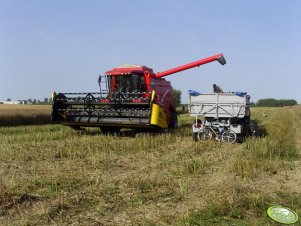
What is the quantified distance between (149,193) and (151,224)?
3.25 feet

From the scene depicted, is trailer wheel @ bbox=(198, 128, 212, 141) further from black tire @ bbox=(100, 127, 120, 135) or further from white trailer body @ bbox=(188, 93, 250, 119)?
black tire @ bbox=(100, 127, 120, 135)

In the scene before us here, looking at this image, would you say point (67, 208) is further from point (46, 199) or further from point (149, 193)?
point (149, 193)

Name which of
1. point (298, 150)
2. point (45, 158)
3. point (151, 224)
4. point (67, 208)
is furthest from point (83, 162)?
point (298, 150)

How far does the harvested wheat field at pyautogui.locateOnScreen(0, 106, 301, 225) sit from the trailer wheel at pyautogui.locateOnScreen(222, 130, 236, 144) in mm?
1914

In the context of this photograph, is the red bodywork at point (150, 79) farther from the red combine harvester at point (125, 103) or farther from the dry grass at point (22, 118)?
the dry grass at point (22, 118)

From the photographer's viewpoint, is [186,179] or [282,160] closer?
[186,179]

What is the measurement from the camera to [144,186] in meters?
5.19

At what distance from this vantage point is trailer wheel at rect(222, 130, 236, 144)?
34.2 ft

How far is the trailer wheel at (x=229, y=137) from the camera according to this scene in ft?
34.2

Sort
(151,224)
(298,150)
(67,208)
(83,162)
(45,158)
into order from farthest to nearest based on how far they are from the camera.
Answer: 1. (298,150)
2. (45,158)
3. (83,162)
4. (67,208)
5. (151,224)

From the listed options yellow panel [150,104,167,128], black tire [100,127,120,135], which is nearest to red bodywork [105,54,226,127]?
black tire [100,127,120,135]

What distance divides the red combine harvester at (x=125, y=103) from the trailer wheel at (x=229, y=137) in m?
1.82

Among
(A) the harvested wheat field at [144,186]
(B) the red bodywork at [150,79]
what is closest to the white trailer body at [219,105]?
(B) the red bodywork at [150,79]

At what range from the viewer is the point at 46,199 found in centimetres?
458
